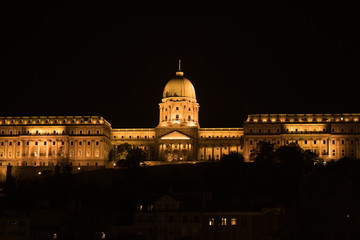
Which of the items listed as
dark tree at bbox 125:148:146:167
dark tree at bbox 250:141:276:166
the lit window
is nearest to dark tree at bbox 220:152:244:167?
dark tree at bbox 250:141:276:166

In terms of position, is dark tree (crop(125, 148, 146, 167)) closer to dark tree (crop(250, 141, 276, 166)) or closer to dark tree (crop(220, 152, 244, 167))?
dark tree (crop(220, 152, 244, 167))

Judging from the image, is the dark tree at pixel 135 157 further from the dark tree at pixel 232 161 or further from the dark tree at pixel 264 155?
the dark tree at pixel 264 155

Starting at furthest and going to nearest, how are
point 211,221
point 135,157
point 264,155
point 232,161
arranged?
point 135,157 → point 264,155 → point 232,161 → point 211,221

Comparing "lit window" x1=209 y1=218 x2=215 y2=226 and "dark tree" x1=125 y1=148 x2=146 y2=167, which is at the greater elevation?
"dark tree" x1=125 y1=148 x2=146 y2=167

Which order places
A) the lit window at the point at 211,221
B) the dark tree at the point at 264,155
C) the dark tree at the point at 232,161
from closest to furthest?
the lit window at the point at 211,221, the dark tree at the point at 232,161, the dark tree at the point at 264,155

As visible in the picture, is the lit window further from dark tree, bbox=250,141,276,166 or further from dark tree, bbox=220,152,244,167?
dark tree, bbox=250,141,276,166

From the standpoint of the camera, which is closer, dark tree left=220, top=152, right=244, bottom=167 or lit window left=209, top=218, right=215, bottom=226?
lit window left=209, top=218, right=215, bottom=226

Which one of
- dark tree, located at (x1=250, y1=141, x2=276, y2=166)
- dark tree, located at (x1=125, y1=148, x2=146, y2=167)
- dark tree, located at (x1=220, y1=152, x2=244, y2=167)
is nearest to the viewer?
dark tree, located at (x1=220, y1=152, x2=244, y2=167)

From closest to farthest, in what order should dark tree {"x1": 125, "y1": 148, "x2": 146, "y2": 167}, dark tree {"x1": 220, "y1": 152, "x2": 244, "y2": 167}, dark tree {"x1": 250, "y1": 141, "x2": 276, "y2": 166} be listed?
dark tree {"x1": 220, "y1": 152, "x2": 244, "y2": 167}
dark tree {"x1": 250, "y1": 141, "x2": 276, "y2": 166}
dark tree {"x1": 125, "y1": 148, "x2": 146, "y2": 167}

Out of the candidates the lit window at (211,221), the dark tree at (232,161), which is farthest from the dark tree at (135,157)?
the lit window at (211,221)

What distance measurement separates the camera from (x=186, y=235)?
364 ft

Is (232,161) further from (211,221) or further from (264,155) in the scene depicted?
(211,221)

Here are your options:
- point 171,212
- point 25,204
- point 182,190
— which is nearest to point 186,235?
point 171,212

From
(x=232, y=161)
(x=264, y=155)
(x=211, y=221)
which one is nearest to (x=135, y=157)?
(x=232, y=161)
